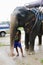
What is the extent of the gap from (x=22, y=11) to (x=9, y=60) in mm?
1933

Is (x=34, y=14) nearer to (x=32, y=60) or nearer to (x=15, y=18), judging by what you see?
(x=15, y=18)

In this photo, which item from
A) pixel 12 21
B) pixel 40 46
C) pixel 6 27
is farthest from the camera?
pixel 6 27

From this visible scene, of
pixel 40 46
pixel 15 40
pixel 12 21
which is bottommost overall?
pixel 40 46

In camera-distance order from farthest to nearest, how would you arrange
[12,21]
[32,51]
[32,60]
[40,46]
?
Answer: [40,46], [32,51], [12,21], [32,60]

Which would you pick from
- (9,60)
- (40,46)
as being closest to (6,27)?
(40,46)

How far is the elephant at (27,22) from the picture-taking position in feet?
29.8

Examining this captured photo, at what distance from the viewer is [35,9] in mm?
9594

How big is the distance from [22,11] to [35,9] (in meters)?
0.52

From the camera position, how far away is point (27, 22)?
956 cm

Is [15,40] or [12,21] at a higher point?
[12,21]

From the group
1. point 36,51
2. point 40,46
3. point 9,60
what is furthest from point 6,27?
point 9,60

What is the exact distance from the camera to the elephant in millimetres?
9094

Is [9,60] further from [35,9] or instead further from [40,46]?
[40,46]

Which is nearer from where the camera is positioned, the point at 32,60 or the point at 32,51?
the point at 32,60
